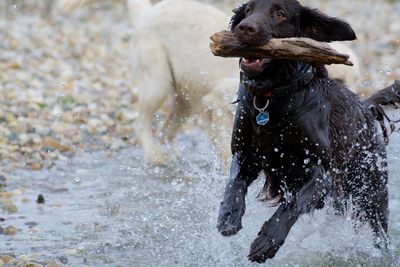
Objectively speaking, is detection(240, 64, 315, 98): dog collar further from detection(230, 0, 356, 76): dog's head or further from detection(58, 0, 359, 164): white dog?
detection(58, 0, 359, 164): white dog

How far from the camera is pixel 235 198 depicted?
494 cm

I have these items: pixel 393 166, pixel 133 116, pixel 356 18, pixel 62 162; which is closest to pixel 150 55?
pixel 62 162

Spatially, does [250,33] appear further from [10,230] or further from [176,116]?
[176,116]

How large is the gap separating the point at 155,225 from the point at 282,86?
2.04m

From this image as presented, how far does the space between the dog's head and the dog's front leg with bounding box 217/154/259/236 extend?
74cm

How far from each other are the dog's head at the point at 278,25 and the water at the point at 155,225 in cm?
117

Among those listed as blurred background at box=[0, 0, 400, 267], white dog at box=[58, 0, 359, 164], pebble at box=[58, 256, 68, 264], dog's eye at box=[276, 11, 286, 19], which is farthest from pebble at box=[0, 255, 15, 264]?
white dog at box=[58, 0, 359, 164]

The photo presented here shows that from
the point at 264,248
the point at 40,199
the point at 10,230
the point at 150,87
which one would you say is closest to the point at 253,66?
the point at 264,248

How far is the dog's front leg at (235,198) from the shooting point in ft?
15.8

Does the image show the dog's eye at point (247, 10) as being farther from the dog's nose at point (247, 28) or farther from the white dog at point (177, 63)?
the white dog at point (177, 63)

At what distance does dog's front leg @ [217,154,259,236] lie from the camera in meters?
4.81

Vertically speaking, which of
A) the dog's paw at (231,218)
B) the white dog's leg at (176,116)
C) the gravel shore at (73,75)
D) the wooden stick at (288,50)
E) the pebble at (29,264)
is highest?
the wooden stick at (288,50)

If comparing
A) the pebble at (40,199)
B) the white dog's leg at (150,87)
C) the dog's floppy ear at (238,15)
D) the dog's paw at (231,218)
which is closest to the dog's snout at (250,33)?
the dog's floppy ear at (238,15)

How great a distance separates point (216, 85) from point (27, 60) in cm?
521
